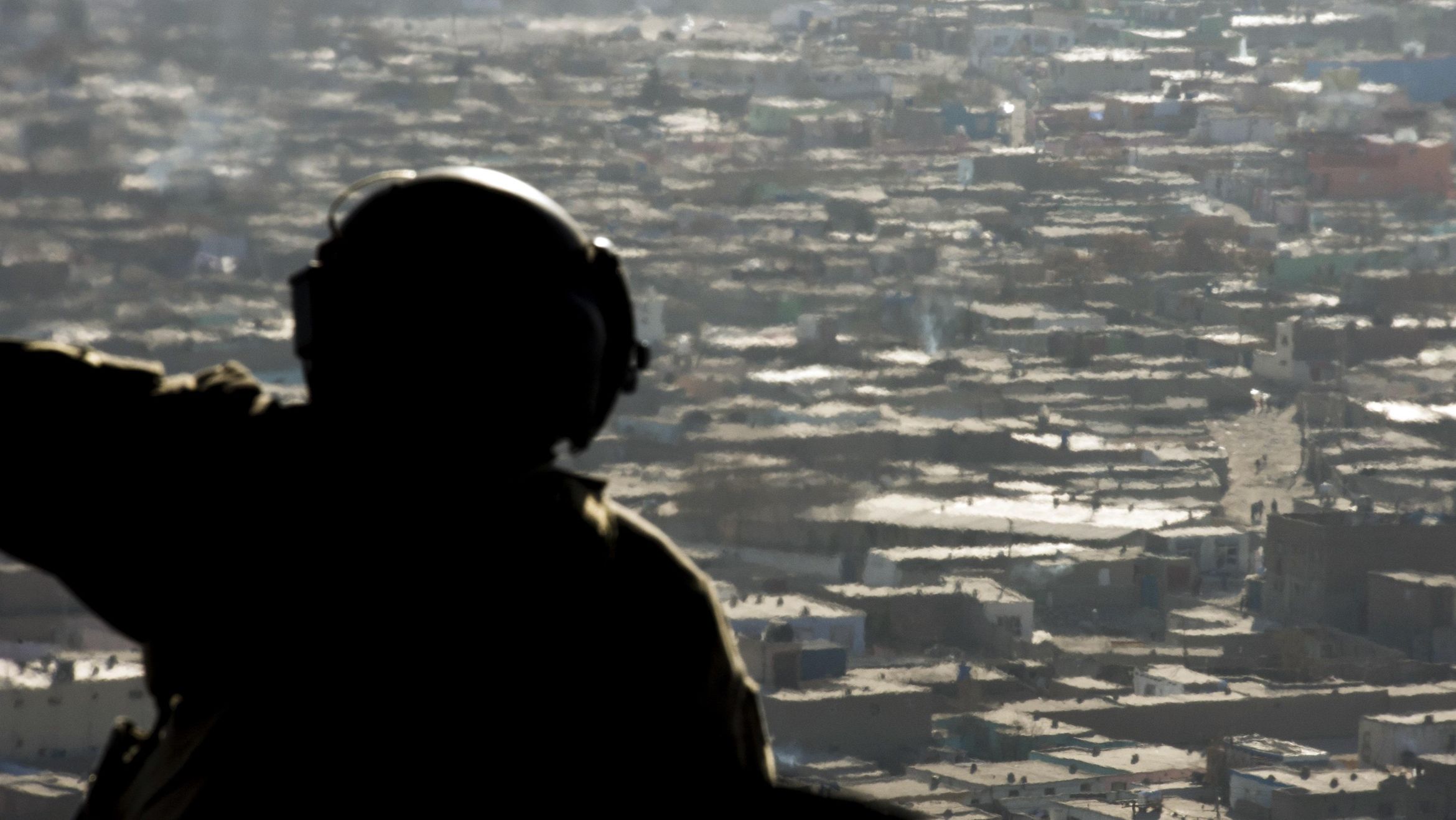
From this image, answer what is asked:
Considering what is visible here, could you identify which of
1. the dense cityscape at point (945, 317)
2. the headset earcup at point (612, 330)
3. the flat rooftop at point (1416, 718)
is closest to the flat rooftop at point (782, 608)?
the dense cityscape at point (945, 317)

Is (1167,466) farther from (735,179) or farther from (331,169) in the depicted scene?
(331,169)

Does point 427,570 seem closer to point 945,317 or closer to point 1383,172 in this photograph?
point 945,317

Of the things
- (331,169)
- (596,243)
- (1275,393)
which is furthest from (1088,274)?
(596,243)

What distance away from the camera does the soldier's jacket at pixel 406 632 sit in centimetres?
67

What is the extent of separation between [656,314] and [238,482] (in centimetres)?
2137

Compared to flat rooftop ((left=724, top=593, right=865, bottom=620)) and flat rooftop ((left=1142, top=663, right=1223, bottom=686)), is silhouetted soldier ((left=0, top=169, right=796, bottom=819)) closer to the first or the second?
flat rooftop ((left=724, top=593, right=865, bottom=620))

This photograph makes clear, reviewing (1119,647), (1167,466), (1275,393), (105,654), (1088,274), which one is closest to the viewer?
(105,654)

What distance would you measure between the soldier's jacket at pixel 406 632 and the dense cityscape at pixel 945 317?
8 cm

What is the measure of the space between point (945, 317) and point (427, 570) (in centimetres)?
2215

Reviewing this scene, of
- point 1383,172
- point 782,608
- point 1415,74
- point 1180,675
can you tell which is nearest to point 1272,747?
point 1180,675

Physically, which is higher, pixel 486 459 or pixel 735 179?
pixel 486 459

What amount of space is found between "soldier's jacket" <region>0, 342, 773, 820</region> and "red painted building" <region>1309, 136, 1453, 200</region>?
1083 inches

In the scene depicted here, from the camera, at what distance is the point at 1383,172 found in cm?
2781

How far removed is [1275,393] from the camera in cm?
2077
